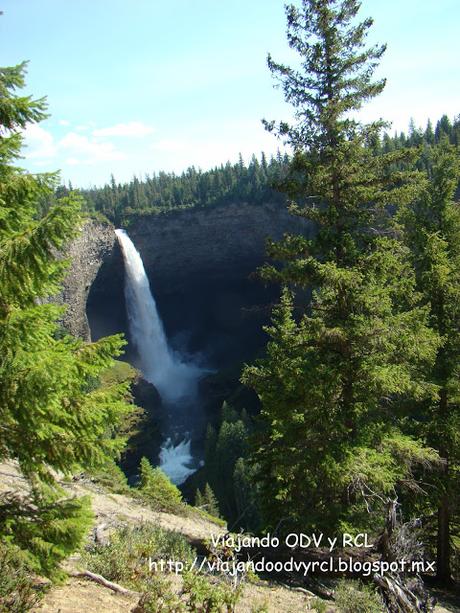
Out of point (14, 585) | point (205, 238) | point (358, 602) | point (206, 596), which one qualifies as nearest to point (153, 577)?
point (206, 596)

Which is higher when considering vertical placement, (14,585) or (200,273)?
(200,273)

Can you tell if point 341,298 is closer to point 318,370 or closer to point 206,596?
point 318,370

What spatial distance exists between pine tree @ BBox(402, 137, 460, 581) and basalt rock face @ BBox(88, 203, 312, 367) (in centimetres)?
5171

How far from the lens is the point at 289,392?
28.7 feet

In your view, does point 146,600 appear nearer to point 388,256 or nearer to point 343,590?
point 343,590

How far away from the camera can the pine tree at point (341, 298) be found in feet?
27.3

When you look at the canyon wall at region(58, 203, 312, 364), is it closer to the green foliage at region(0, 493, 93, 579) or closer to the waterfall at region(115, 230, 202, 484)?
the waterfall at region(115, 230, 202, 484)

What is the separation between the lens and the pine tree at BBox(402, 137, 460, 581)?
432 inches

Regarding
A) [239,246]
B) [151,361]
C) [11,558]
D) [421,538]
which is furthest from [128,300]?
[11,558]

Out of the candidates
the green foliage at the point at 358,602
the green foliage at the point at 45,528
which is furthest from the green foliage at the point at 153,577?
the green foliage at the point at 358,602

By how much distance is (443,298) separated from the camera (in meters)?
11.4

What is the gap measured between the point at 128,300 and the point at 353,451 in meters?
59.4

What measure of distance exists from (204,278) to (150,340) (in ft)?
46.4

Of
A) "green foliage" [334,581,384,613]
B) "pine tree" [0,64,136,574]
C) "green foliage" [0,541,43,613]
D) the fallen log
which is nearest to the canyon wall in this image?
"green foliage" [334,581,384,613]
